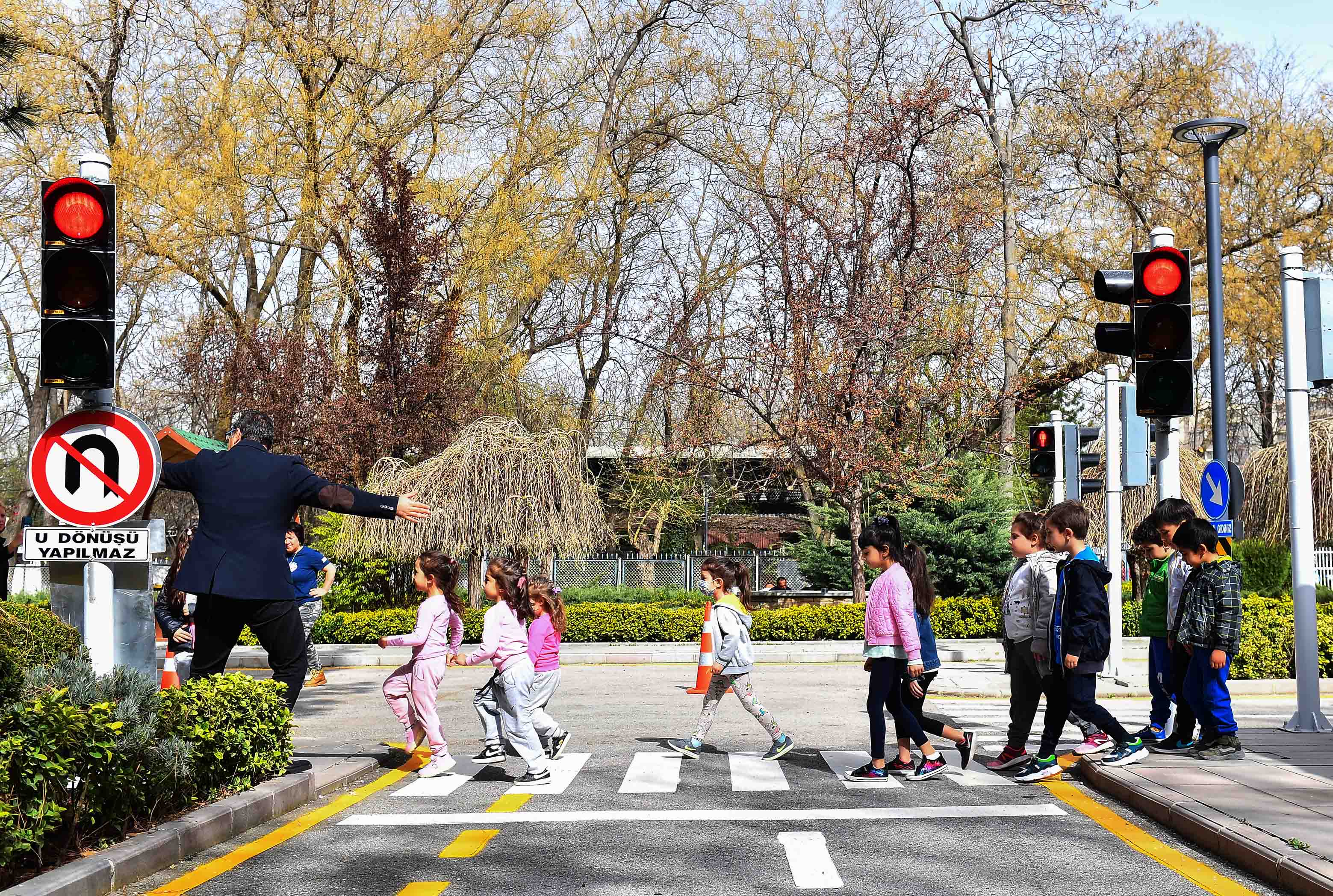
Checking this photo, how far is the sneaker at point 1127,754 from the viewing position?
8758 mm

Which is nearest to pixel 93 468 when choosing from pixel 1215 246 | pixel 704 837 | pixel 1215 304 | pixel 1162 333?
pixel 704 837

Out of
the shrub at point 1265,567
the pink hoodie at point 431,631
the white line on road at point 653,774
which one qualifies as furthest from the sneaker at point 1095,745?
the shrub at point 1265,567

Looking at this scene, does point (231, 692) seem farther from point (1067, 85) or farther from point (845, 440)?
point (1067, 85)

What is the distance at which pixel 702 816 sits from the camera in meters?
7.62

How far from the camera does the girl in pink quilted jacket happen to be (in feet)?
28.9

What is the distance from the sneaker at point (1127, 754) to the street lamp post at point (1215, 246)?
13.4ft

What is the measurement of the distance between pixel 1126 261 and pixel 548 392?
15.0 m

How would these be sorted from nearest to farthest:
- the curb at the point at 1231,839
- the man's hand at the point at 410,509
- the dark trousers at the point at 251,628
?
1. the curb at the point at 1231,839
2. the man's hand at the point at 410,509
3. the dark trousers at the point at 251,628

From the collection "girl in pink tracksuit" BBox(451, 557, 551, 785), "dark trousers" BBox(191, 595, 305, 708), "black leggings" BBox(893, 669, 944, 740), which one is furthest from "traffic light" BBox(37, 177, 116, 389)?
"black leggings" BBox(893, 669, 944, 740)

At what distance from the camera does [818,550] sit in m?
30.1

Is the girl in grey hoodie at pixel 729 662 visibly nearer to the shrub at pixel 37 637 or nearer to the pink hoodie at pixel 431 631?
the pink hoodie at pixel 431 631

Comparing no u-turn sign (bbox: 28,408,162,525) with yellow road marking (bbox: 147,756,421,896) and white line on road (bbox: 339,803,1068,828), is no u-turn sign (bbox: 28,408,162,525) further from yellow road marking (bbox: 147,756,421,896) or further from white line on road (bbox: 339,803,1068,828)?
white line on road (bbox: 339,803,1068,828)

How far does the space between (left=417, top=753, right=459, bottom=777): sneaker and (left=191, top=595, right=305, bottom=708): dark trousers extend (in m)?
1.29

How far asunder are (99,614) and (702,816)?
3433 millimetres
